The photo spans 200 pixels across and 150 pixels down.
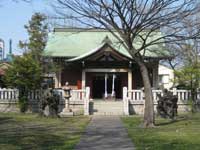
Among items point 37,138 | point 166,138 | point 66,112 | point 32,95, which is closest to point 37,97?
point 32,95

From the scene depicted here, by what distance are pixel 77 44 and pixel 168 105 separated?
54.2ft

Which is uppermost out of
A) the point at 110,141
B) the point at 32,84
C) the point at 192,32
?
the point at 192,32

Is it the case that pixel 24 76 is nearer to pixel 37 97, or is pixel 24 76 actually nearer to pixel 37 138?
pixel 37 97

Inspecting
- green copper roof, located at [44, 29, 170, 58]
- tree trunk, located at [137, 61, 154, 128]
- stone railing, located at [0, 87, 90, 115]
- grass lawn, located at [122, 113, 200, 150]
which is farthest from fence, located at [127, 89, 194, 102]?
grass lawn, located at [122, 113, 200, 150]

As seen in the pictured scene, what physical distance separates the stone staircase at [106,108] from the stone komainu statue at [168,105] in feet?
16.5

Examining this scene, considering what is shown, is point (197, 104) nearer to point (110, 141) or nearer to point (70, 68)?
point (70, 68)

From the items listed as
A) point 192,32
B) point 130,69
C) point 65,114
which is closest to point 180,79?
point 130,69

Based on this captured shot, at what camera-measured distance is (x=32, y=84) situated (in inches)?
1390

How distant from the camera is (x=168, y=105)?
29812mm

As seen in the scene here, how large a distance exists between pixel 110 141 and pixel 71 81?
Result: 82.2ft

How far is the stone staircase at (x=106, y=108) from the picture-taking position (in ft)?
115

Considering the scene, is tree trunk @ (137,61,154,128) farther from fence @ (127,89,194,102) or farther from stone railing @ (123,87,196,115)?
fence @ (127,89,194,102)

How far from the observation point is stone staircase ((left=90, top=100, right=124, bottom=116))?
35.0 meters

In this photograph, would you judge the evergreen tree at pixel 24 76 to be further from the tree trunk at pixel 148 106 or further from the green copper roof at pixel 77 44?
the tree trunk at pixel 148 106
